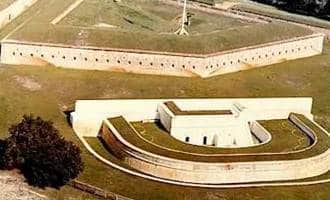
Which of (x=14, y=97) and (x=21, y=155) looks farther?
(x=14, y=97)

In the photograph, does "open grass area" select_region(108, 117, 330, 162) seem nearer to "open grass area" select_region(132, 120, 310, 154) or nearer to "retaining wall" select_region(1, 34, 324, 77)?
"open grass area" select_region(132, 120, 310, 154)

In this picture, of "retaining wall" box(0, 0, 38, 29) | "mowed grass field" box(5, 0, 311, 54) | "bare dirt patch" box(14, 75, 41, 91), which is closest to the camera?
"bare dirt patch" box(14, 75, 41, 91)

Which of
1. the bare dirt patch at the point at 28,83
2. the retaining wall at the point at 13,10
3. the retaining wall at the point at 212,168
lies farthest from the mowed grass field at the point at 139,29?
the retaining wall at the point at 212,168

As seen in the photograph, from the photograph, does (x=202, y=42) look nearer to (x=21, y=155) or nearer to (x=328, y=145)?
(x=328, y=145)

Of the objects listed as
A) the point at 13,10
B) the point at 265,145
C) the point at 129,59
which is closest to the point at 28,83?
the point at 129,59

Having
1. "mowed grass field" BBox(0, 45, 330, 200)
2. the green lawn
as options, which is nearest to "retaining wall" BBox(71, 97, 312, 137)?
"mowed grass field" BBox(0, 45, 330, 200)

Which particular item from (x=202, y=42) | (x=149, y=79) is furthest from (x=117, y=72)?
(x=202, y=42)

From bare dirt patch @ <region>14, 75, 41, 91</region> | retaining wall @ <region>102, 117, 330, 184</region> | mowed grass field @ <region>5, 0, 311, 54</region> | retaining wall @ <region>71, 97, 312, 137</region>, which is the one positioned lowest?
retaining wall @ <region>102, 117, 330, 184</region>
